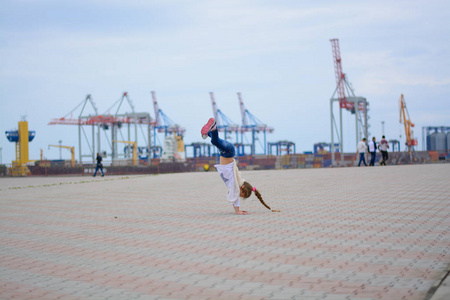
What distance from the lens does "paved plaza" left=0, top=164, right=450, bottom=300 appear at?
4.46 meters

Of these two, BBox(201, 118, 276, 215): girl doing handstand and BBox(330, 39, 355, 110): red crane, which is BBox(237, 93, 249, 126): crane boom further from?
BBox(201, 118, 276, 215): girl doing handstand

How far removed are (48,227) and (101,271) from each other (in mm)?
3696

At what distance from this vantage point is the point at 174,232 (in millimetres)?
7691

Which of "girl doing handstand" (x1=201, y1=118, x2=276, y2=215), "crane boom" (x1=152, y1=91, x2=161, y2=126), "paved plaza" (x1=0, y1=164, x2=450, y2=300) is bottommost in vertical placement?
"paved plaza" (x1=0, y1=164, x2=450, y2=300)

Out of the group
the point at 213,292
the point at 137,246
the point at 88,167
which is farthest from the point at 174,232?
the point at 88,167

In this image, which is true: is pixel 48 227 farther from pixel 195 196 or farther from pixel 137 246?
pixel 195 196

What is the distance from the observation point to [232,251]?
609cm

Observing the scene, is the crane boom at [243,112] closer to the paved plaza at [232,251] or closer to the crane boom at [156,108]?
the crane boom at [156,108]

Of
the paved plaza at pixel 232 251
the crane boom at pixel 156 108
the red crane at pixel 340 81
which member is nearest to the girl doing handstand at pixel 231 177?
the paved plaza at pixel 232 251

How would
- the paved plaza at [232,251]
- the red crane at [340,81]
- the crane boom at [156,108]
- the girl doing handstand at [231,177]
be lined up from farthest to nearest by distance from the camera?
the crane boom at [156,108] < the red crane at [340,81] < the girl doing handstand at [231,177] < the paved plaza at [232,251]

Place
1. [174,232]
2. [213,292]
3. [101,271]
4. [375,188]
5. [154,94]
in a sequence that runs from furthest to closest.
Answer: [154,94] < [375,188] < [174,232] < [101,271] < [213,292]

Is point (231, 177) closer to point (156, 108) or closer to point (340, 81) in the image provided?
point (340, 81)

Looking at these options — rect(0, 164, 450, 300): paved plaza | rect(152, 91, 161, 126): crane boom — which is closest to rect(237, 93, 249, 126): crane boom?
rect(152, 91, 161, 126): crane boom

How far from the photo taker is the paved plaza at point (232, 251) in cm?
446
